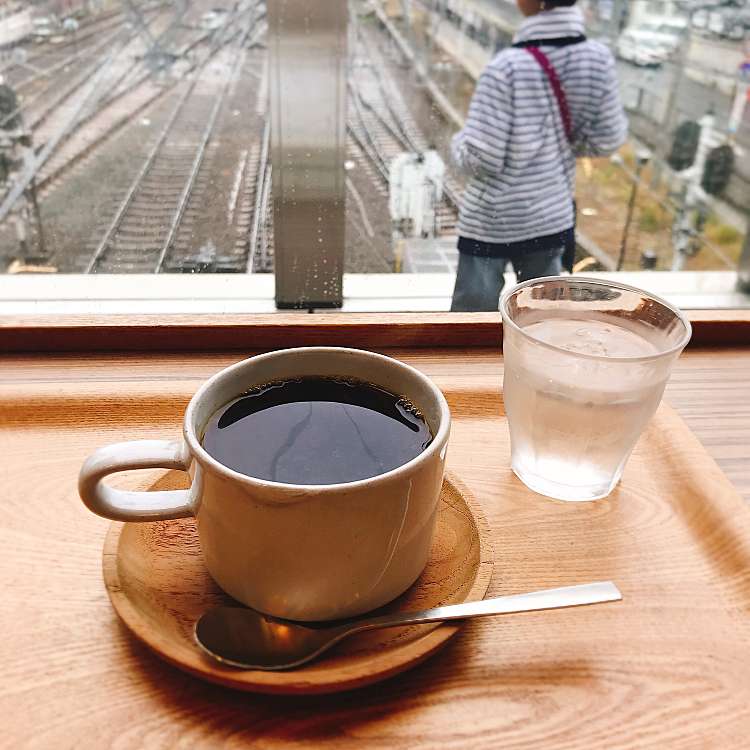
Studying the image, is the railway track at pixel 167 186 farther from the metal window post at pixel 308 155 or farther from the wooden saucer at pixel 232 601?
the wooden saucer at pixel 232 601

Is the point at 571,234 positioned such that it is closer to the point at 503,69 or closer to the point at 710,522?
the point at 503,69

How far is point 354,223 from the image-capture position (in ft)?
3.73

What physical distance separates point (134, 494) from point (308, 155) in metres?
0.73

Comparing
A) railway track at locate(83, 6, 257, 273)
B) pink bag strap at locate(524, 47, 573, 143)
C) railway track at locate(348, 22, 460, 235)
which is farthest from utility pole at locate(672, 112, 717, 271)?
railway track at locate(83, 6, 257, 273)

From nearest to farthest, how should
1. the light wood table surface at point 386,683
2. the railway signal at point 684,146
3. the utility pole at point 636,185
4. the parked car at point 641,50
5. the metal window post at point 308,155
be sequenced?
1. the light wood table surface at point 386,683
2. the metal window post at point 308,155
3. the parked car at point 641,50
4. the utility pole at point 636,185
5. the railway signal at point 684,146

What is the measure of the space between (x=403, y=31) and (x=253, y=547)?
120 centimetres

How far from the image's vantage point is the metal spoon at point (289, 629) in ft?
1.18

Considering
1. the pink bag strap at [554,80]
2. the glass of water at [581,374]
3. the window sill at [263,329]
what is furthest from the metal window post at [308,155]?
the glass of water at [581,374]

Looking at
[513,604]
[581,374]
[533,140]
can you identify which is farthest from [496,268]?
[513,604]

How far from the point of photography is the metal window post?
101cm

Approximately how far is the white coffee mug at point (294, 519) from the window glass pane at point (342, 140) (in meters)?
0.61

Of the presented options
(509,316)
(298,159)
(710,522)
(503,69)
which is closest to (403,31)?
(503,69)

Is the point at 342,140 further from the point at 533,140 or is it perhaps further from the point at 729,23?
the point at 729,23

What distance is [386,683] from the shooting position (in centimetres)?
37
